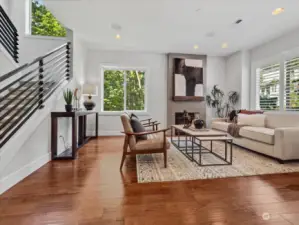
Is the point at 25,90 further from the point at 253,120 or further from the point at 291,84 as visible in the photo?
the point at 291,84

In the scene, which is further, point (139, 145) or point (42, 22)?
point (42, 22)

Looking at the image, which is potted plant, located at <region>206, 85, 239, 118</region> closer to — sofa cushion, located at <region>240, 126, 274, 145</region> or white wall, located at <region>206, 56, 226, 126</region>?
white wall, located at <region>206, 56, 226, 126</region>

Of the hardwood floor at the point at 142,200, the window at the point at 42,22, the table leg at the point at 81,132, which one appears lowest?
the hardwood floor at the point at 142,200

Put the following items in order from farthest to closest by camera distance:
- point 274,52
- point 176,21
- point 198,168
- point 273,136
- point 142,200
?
point 274,52 < point 176,21 < point 273,136 < point 198,168 < point 142,200

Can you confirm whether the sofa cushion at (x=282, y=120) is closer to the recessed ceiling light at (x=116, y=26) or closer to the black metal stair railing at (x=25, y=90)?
the recessed ceiling light at (x=116, y=26)

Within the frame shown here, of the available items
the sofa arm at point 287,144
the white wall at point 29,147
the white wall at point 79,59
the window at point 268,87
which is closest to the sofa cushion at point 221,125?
the window at point 268,87

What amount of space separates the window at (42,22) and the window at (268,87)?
622 centimetres

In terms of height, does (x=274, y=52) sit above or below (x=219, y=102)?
above

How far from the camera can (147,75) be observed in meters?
6.25

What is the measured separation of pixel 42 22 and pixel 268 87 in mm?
7028

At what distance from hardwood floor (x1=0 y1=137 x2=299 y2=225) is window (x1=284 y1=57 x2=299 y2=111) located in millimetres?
2653

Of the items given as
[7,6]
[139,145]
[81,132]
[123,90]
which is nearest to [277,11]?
[139,145]

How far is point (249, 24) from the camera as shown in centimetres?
413

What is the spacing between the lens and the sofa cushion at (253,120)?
4.43 meters
